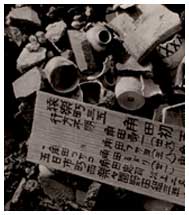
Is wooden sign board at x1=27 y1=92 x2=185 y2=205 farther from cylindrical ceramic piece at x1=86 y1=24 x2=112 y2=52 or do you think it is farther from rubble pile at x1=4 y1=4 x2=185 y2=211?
cylindrical ceramic piece at x1=86 y1=24 x2=112 y2=52

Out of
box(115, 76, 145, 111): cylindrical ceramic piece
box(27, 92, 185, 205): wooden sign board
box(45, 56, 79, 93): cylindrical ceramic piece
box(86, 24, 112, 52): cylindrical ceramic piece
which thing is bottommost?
box(27, 92, 185, 205): wooden sign board

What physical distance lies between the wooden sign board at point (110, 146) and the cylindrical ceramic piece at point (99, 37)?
22 cm

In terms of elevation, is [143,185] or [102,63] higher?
[102,63]

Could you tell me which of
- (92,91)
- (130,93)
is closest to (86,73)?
(92,91)

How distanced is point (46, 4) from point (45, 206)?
2.48 ft

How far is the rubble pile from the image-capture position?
6.79ft

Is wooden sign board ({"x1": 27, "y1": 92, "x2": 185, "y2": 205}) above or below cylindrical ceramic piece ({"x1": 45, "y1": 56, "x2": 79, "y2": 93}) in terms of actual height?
below

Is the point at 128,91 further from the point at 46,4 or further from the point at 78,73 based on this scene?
the point at 46,4

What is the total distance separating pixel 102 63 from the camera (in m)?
2.14

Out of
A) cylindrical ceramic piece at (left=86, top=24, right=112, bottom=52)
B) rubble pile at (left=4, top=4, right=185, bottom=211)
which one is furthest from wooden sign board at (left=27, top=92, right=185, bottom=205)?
cylindrical ceramic piece at (left=86, top=24, right=112, bottom=52)

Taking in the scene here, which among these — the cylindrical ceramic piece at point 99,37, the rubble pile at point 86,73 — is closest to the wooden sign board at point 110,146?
the rubble pile at point 86,73

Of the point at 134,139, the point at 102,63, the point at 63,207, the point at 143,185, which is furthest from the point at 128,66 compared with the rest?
the point at 63,207

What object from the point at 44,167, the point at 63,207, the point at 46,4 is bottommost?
the point at 63,207

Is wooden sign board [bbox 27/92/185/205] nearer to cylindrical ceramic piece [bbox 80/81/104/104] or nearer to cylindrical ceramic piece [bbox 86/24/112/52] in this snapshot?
cylindrical ceramic piece [bbox 80/81/104/104]
